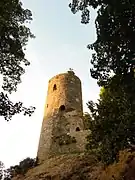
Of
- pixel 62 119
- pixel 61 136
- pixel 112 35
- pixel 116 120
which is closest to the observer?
pixel 112 35

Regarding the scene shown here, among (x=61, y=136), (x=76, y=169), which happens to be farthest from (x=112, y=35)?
(x=61, y=136)

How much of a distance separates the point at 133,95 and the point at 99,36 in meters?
2.61

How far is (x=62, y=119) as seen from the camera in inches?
1251

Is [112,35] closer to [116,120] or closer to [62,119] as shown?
[116,120]

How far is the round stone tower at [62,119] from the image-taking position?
29.0 metres

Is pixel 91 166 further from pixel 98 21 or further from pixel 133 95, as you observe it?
pixel 98 21

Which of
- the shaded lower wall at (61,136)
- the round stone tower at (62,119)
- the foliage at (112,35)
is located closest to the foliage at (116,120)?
the foliage at (112,35)

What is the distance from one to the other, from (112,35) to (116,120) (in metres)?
4.77

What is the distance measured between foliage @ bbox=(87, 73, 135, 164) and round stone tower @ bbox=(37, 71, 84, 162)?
9519 mm

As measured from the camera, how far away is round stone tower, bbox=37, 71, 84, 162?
29.0 meters

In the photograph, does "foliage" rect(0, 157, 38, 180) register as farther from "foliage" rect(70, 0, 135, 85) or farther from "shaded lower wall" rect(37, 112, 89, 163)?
"foliage" rect(70, 0, 135, 85)

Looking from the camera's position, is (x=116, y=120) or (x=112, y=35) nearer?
(x=112, y=35)

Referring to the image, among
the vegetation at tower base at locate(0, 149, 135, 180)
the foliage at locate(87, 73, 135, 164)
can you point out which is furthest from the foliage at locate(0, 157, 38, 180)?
the foliage at locate(87, 73, 135, 164)

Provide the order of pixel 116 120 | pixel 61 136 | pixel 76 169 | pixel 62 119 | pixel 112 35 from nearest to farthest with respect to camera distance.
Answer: pixel 112 35 → pixel 116 120 → pixel 76 169 → pixel 61 136 → pixel 62 119
